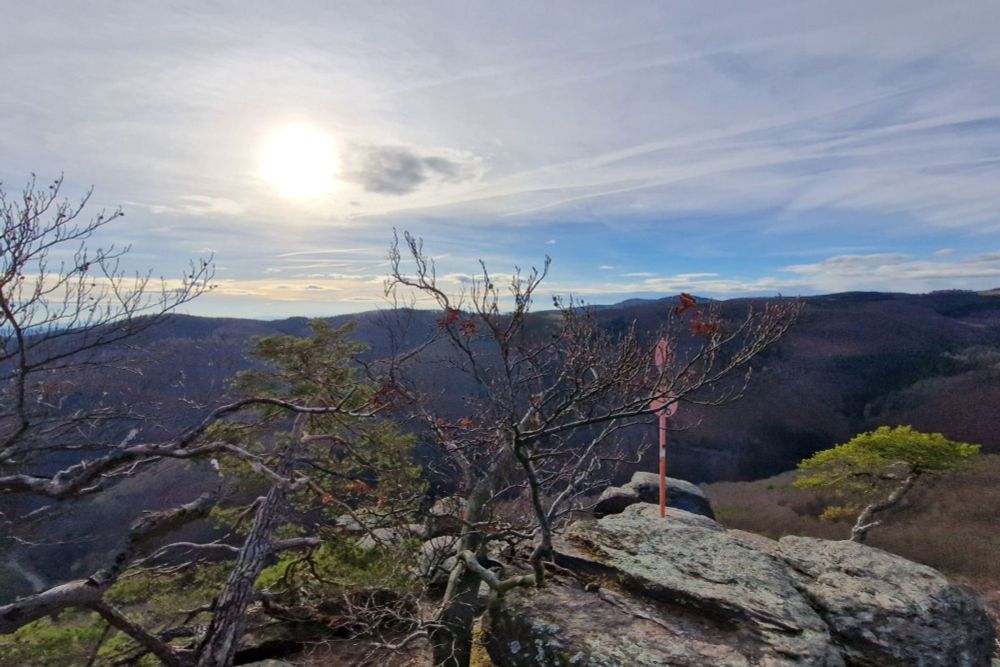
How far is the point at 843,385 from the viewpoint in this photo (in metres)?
46.6

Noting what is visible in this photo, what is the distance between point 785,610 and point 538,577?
112 inches

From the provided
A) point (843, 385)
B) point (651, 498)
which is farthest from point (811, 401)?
point (651, 498)

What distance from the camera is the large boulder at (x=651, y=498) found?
18.5m

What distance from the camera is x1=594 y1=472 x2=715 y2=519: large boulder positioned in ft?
60.8

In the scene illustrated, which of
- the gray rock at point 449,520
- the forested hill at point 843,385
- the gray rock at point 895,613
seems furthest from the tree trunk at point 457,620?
the forested hill at point 843,385

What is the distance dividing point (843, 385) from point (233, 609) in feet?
173

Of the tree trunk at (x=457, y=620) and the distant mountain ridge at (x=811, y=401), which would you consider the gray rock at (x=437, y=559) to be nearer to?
the tree trunk at (x=457, y=620)

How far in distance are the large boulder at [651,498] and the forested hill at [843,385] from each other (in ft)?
34.8

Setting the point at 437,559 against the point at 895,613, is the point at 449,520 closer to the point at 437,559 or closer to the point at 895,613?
the point at 437,559

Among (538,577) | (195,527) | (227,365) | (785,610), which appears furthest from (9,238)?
(227,365)

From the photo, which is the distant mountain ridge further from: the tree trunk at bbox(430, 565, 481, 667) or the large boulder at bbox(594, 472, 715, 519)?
the tree trunk at bbox(430, 565, 481, 667)

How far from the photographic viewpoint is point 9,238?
589 cm

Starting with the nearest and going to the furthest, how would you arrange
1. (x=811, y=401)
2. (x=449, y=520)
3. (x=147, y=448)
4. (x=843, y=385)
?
(x=147, y=448), (x=449, y=520), (x=811, y=401), (x=843, y=385)

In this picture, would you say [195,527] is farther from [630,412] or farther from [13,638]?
[630,412]
